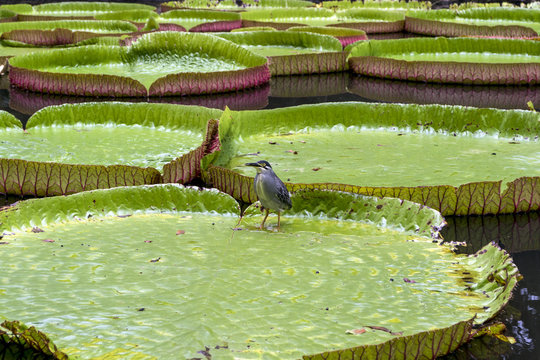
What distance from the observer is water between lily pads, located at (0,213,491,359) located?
1796 millimetres

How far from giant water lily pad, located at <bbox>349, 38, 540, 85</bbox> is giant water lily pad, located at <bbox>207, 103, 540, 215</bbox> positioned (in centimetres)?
189

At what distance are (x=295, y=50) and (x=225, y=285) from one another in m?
5.56

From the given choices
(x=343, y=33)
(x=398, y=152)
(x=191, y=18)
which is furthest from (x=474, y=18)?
(x=398, y=152)

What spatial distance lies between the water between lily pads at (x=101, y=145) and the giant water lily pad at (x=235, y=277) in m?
0.81

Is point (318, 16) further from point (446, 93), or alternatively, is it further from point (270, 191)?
point (270, 191)

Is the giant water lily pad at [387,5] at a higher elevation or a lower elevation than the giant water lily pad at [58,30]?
higher

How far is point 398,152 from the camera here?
145 inches

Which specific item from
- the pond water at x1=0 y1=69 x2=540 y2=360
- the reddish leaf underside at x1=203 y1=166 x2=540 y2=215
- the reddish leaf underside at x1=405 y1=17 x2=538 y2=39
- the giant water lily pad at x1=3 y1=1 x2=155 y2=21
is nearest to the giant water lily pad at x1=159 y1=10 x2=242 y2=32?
the giant water lily pad at x1=3 y1=1 x2=155 y2=21

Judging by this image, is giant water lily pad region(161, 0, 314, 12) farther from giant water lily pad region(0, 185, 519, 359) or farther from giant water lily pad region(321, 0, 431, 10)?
giant water lily pad region(0, 185, 519, 359)

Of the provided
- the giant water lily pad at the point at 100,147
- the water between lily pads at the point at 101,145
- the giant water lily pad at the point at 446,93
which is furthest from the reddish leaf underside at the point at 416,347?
the giant water lily pad at the point at 446,93

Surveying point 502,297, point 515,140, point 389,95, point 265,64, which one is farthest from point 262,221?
point 265,64

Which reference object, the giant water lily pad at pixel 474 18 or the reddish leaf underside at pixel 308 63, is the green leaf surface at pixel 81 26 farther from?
the giant water lily pad at pixel 474 18

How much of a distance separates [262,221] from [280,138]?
55.0 inches

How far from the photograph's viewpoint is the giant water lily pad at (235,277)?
179 cm
